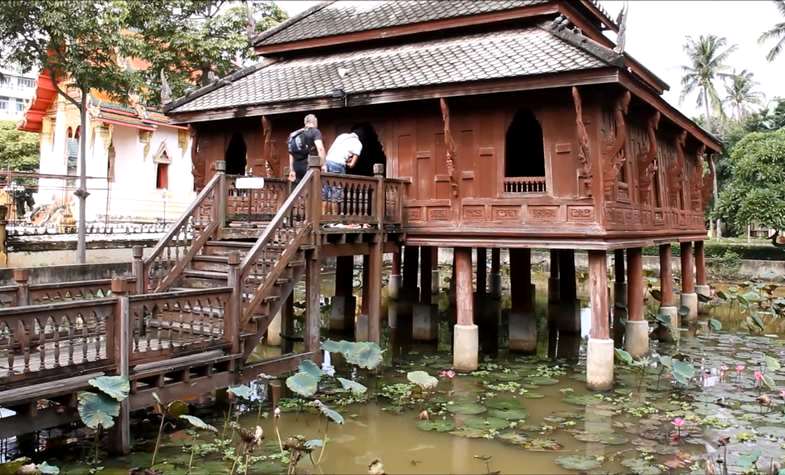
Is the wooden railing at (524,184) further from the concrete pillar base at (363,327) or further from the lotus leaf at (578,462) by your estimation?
the lotus leaf at (578,462)

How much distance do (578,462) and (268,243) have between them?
5171 mm

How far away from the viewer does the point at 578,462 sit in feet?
25.3

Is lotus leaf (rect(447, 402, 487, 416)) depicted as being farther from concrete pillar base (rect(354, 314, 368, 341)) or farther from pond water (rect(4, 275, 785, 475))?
concrete pillar base (rect(354, 314, 368, 341))

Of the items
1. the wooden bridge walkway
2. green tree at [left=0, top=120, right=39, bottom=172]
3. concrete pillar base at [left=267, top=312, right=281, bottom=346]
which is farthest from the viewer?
green tree at [left=0, top=120, right=39, bottom=172]

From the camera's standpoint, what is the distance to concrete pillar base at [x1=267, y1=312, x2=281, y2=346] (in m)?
15.4

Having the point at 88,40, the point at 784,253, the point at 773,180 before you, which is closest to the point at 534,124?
the point at 88,40

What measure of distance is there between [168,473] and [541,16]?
10467 mm

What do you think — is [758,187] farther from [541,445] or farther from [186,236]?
[186,236]

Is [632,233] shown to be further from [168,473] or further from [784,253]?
[784,253]

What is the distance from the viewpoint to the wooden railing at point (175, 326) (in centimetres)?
776

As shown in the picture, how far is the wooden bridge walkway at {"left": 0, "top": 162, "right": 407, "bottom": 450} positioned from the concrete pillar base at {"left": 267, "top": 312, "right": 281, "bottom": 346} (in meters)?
4.11

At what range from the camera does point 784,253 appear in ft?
101

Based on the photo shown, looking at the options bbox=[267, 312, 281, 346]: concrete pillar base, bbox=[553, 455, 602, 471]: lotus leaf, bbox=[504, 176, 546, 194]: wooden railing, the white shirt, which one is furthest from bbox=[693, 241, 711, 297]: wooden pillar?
bbox=[553, 455, 602, 471]: lotus leaf

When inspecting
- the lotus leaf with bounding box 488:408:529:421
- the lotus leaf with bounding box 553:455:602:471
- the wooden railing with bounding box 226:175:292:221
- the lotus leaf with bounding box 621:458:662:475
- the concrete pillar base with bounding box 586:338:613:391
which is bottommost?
the lotus leaf with bounding box 621:458:662:475
